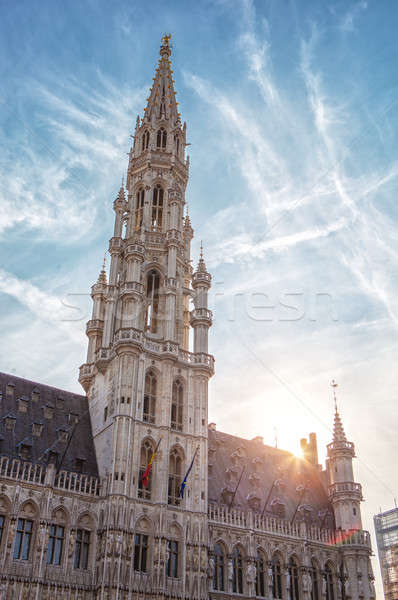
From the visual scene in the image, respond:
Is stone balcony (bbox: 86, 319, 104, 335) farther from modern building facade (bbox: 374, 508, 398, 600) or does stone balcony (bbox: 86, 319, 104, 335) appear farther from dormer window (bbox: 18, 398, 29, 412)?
modern building facade (bbox: 374, 508, 398, 600)

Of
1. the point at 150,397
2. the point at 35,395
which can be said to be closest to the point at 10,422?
the point at 35,395

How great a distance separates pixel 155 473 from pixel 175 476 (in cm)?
214

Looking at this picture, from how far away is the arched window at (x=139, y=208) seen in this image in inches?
2567

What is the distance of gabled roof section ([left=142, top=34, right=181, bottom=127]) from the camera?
239 ft

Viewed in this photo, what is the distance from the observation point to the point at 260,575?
2156 inches

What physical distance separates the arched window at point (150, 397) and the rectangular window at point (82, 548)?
9.76m

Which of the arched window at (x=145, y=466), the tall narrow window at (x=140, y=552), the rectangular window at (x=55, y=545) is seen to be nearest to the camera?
the rectangular window at (x=55, y=545)

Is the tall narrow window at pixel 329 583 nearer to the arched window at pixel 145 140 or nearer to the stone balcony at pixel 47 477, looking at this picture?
the stone balcony at pixel 47 477

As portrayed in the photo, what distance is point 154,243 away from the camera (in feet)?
206

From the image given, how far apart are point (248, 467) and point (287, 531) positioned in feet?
25.4

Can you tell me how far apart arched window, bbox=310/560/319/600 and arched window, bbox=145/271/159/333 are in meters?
25.7

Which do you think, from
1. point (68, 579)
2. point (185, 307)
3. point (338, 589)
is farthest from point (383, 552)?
point (68, 579)

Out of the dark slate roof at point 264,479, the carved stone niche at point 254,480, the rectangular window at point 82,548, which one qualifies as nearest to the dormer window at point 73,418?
the rectangular window at point 82,548

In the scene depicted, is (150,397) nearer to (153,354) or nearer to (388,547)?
(153,354)
